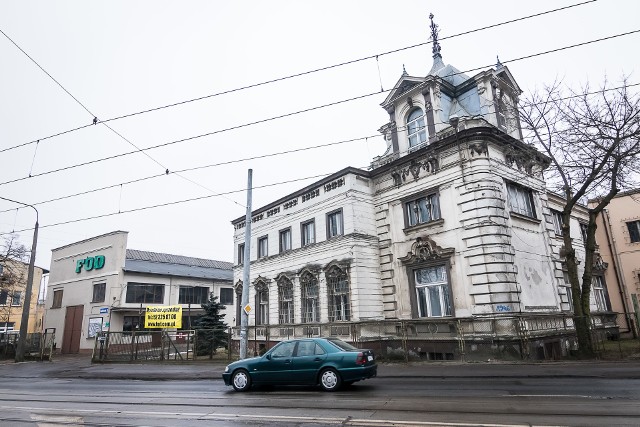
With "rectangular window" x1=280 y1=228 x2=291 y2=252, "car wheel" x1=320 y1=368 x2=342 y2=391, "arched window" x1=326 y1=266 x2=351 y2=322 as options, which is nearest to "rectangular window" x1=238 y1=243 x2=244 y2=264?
"rectangular window" x1=280 y1=228 x2=291 y2=252

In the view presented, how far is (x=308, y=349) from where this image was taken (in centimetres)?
1212

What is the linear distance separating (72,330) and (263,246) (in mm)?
24332

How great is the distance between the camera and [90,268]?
138ft

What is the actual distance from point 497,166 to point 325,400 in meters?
14.9

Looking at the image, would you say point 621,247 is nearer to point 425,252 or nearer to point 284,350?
point 425,252

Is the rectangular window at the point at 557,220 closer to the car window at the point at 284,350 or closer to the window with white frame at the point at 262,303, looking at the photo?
the window with white frame at the point at 262,303

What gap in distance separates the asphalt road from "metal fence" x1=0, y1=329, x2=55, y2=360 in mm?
20245

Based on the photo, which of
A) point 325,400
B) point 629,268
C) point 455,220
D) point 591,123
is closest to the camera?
point 325,400

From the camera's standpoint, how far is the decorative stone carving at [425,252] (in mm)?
20391

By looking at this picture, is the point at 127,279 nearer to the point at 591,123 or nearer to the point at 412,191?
the point at 412,191

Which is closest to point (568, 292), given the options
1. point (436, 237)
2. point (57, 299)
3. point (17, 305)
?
point (436, 237)

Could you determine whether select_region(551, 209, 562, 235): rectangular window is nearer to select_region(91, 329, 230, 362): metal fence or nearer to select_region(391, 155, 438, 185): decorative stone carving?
select_region(391, 155, 438, 185): decorative stone carving

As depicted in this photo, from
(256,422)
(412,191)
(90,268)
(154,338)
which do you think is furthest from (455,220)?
(90,268)

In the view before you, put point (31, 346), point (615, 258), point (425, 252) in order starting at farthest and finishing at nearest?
Result: point (31, 346)
point (615, 258)
point (425, 252)
